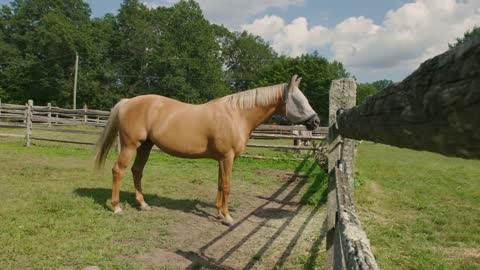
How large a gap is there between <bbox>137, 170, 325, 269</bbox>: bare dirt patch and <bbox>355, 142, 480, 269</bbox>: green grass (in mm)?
717

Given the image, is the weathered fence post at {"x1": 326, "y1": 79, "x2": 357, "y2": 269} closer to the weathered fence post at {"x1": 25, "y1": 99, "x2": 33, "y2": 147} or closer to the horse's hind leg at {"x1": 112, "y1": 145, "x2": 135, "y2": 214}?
the horse's hind leg at {"x1": 112, "y1": 145, "x2": 135, "y2": 214}

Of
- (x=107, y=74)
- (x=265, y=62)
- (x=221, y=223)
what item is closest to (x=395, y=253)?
(x=221, y=223)

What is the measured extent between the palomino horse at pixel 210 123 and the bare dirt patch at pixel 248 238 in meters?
0.44

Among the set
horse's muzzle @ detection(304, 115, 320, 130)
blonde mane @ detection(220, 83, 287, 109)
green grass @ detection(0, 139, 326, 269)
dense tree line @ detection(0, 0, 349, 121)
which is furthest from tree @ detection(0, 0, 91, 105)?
horse's muzzle @ detection(304, 115, 320, 130)

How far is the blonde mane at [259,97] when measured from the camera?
493 cm

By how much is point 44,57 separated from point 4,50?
3753mm

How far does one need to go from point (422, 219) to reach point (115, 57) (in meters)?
43.1

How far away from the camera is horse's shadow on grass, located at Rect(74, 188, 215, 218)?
5297mm

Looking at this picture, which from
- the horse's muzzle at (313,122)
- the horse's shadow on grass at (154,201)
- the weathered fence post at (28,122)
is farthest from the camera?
the weathered fence post at (28,122)

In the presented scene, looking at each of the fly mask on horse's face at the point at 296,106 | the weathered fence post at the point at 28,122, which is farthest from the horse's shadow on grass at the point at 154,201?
the weathered fence post at the point at 28,122

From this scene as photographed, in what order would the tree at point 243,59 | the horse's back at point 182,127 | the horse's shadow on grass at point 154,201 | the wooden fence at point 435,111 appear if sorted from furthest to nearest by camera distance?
the tree at point 243,59, the horse's shadow on grass at point 154,201, the horse's back at point 182,127, the wooden fence at point 435,111

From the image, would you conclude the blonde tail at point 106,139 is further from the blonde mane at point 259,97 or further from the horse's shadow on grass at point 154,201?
the blonde mane at point 259,97

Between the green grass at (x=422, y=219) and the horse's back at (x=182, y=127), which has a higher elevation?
the horse's back at (x=182, y=127)

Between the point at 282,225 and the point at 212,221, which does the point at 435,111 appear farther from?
the point at 212,221
